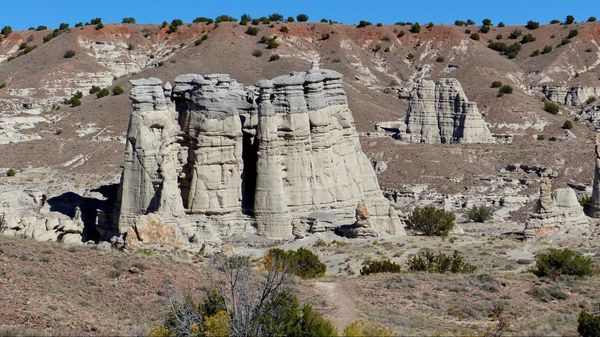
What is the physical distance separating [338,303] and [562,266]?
9.45 metres

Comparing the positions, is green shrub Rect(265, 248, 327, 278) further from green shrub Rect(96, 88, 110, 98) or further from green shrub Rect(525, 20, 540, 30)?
green shrub Rect(525, 20, 540, 30)

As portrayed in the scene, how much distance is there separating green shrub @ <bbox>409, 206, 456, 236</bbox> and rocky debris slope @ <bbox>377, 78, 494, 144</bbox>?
34.4m

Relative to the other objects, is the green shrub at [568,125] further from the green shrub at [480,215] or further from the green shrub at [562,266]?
the green shrub at [562,266]

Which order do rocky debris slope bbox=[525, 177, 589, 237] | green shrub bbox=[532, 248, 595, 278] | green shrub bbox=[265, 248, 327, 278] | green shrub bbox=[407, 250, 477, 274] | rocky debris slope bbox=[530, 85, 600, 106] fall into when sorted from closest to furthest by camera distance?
green shrub bbox=[532, 248, 595, 278]
green shrub bbox=[265, 248, 327, 278]
green shrub bbox=[407, 250, 477, 274]
rocky debris slope bbox=[525, 177, 589, 237]
rocky debris slope bbox=[530, 85, 600, 106]

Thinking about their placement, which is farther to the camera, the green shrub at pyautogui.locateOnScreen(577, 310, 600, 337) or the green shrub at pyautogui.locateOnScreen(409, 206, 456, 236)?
the green shrub at pyautogui.locateOnScreen(409, 206, 456, 236)

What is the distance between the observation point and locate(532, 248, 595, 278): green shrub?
29078 millimetres

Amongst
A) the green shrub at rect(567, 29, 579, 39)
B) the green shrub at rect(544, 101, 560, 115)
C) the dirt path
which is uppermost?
the green shrub at rect(567, 29, 579, 39)

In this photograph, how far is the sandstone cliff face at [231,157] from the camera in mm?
38250

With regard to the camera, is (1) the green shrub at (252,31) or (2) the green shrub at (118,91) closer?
(2) the green shrub at (118,91)

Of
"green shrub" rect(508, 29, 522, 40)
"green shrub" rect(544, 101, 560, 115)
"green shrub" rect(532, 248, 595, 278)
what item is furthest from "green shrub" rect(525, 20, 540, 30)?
"green shrub" rect(532, 248, 595, 278)

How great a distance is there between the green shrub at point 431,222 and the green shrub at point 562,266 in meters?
13.2

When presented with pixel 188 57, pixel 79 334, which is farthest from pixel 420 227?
pixel 188 57

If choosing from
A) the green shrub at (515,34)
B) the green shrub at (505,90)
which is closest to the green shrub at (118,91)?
the green shrub at (505,90)

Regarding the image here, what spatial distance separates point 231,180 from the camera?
38.7 meters
